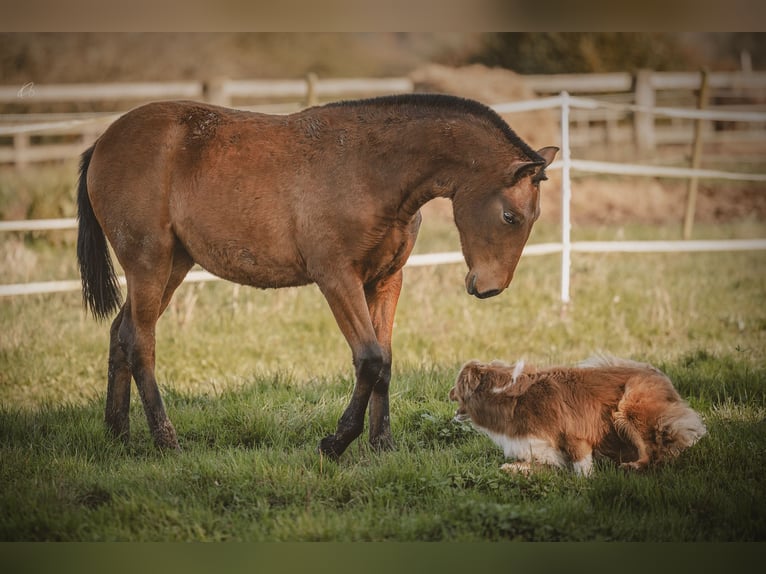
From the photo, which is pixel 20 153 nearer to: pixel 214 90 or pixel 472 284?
pixel 214 90

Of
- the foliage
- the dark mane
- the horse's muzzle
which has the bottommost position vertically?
the horse's muzzle

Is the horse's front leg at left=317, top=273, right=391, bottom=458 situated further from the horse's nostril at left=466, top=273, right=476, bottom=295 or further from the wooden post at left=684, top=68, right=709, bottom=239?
the wooden post at left=684, top=68, right=709, bottom=239

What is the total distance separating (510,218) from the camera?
4.27m

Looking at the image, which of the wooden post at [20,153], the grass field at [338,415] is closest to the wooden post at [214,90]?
the grass field at [338,415]

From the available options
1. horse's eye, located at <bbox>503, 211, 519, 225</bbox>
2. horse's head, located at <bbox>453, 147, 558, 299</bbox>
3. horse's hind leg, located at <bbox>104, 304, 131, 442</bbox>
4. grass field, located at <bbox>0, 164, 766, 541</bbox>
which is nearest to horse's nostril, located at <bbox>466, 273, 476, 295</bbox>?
horse's head, located at <bbox>453, 147, 558, 299</bbox>

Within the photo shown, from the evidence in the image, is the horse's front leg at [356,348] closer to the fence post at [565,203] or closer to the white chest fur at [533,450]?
the white chest fur at [533,450]

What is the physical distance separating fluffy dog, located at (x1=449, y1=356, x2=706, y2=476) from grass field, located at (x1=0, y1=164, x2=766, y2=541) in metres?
0.15

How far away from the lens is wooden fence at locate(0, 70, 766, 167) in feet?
33.5

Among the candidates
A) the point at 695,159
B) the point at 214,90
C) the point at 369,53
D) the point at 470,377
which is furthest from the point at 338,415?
the point at 369,53

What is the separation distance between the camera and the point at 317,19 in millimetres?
5148

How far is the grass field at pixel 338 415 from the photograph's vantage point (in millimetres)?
3994

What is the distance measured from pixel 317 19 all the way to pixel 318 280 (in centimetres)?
171

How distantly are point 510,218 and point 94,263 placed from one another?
8.83 feet

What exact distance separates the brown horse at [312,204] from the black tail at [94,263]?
0.10 feet
